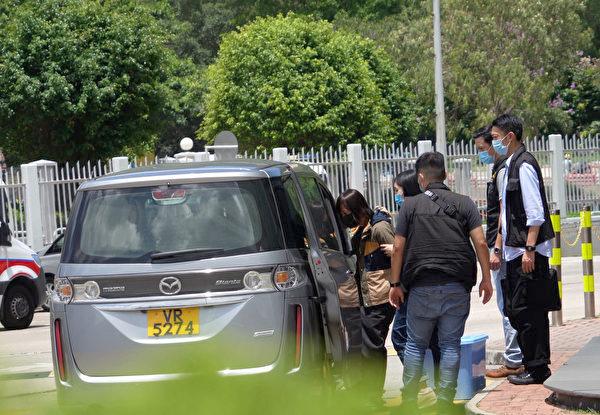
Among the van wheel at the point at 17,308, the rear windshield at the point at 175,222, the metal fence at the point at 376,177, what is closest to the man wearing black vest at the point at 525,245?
the rear windshield at the point at 175,222

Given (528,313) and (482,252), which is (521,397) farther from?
(482,252)

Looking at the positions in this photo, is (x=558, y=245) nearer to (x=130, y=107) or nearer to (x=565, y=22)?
(x=130, y=107)

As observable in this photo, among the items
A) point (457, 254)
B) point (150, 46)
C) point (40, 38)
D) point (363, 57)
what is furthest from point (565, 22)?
point (457, 254)

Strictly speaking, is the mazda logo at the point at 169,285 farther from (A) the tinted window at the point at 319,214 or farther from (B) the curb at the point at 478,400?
(B) the curb at the point at 478,400

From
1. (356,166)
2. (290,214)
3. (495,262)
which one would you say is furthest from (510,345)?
(356,166)

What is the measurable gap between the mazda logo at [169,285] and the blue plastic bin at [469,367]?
2.51m

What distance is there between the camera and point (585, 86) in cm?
6075

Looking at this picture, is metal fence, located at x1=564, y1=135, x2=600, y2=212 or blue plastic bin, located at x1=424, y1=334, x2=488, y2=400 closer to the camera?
blue plastic bin, located at x1=424, y1=334, x2=488, y2=400

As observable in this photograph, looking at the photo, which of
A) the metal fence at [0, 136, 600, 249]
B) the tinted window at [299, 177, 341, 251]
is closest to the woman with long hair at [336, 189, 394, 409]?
the tinted window at [299, 177, 341, 251]

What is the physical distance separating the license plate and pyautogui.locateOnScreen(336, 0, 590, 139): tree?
140 feet

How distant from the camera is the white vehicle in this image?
16.7 meters

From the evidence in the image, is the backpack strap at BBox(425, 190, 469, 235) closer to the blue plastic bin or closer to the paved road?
the paved road

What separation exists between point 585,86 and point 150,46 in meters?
29.7

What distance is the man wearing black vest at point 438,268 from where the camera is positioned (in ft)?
24.3
